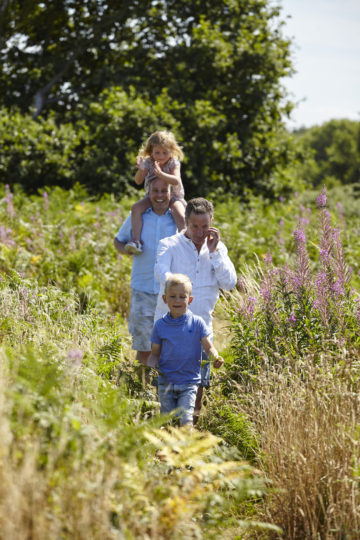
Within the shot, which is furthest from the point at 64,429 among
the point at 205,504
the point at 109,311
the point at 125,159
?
the point at 125,159

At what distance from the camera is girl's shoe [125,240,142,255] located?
16.7ft

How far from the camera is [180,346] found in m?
4.16

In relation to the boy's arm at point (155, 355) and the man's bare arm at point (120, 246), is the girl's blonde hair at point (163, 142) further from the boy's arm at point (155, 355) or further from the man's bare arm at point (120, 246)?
the boy's arm at point (155, 355)

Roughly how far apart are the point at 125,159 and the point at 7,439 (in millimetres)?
11066

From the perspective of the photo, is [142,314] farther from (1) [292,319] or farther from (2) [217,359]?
(1) [292,319]

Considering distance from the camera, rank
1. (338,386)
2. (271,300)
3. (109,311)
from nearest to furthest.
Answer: (338,386)
(271,300)
(109,311)

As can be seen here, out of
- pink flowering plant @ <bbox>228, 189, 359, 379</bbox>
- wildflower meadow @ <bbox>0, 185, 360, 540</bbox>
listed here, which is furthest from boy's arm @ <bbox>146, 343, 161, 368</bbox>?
pink flowering plant @ <bbox>228, 189, 359, 379</bbox>

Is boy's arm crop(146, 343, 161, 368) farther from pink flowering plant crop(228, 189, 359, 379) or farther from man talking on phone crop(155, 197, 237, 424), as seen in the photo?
pink flowering plant crop(228, 189, 359, 379)

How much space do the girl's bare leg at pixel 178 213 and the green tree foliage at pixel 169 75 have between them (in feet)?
24.1

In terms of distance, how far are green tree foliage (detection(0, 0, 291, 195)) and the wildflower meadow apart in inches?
319

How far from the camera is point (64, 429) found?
2441 millimetres

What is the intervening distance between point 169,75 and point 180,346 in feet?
A: 38.4

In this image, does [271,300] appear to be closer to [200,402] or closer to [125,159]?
[200,402]

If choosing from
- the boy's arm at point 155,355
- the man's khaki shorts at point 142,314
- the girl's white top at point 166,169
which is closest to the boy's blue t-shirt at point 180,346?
the boy's arm at point 155,355
